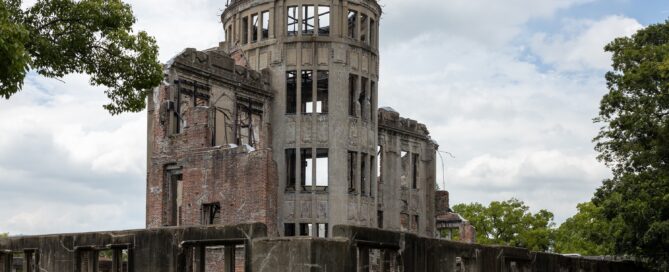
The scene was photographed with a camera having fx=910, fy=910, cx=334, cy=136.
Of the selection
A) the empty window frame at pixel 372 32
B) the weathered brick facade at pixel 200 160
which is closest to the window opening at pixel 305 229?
the weathered brick facade at pixel 200 160

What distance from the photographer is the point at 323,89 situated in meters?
36.6

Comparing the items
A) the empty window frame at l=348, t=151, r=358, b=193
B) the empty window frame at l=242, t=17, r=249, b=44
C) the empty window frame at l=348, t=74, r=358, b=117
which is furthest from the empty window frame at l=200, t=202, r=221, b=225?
the empty window frame at l=242, t=17, r=249, b=44

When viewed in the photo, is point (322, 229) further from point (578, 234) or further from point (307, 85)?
point (578, 234)

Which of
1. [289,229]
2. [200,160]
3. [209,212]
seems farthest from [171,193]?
[289,229]

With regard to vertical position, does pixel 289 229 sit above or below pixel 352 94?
below

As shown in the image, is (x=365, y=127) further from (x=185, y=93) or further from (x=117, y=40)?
(x=117, y=40)

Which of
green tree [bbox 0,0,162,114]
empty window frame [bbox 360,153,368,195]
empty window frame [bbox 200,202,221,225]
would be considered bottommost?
empty window frame [bbox 200,202,221,225]

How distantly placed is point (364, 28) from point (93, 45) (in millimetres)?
21095

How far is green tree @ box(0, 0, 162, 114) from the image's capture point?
16.1 meters

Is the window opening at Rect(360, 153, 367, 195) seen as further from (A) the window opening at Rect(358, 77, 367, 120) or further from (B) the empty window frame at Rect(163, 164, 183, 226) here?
(B) the empty window frame at Rect(163, 164, 183, 226)

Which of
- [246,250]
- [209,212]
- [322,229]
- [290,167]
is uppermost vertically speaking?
[290,167]

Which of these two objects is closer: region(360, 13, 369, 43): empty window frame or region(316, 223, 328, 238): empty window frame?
region(316, 223, 328, 238): empty window frame

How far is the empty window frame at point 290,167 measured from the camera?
34938 millimetres

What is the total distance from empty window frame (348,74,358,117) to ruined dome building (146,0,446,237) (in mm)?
50
